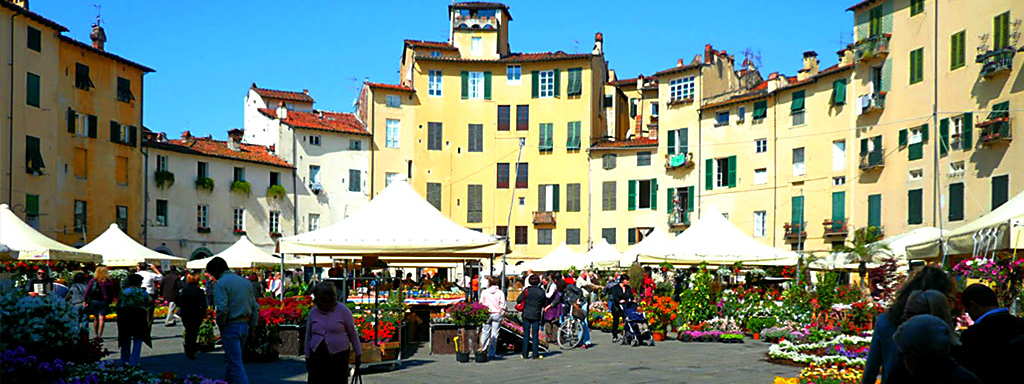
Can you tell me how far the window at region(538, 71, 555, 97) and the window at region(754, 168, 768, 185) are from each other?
15552 millimetres

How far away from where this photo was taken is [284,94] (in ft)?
226

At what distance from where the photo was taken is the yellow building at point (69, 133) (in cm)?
4169

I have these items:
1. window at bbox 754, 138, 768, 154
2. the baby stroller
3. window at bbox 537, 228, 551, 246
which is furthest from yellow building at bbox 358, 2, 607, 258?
the baby stroller

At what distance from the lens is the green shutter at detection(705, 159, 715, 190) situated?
55.2 m

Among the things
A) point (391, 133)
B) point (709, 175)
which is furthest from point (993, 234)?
point (391, 133)

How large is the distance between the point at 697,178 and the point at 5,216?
40.2 metres

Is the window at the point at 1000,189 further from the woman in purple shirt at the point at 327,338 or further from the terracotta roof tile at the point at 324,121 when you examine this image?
the terracotta roof tile at the point at 324,121

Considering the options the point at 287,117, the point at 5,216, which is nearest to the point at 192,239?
the point at 287,117

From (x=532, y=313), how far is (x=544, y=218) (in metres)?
43.4

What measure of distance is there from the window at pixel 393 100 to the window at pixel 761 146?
2255 cm

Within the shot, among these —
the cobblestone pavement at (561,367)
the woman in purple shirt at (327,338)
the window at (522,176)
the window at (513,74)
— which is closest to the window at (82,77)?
the window at (513,74)

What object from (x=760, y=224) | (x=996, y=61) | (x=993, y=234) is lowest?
(x=760, y=224)

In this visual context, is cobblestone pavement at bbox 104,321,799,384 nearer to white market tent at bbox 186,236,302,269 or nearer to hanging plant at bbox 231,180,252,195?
white market tent at bbox 186,236,302,269

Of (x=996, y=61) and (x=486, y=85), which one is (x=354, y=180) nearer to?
(x=486, y=85)
